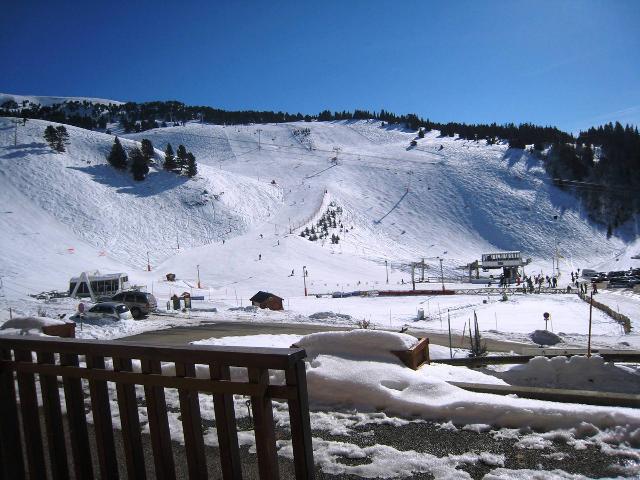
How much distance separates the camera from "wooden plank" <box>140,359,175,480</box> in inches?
104

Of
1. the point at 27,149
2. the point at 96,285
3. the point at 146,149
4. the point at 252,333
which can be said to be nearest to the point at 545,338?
the point at 252,333

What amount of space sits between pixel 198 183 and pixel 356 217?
30467 millimetres

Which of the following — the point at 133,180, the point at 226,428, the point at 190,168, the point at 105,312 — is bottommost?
the point at 105,312

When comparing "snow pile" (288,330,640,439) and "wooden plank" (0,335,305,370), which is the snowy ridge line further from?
"wooden plank" (0,335,305,370)

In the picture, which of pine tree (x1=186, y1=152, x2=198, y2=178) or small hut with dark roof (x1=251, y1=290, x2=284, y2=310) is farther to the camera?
pine tree (x1=186, y1=152, x2=198, y2=178)

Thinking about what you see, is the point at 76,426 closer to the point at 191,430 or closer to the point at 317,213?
the point at 191,430

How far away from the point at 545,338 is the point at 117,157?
3261 inches

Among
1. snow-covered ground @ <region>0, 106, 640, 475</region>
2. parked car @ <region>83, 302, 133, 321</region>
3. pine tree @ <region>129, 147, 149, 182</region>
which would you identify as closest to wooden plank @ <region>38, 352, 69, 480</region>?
snow-covered ground @ <region>0, 106, 640, 475</region>

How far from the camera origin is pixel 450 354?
48.8ft

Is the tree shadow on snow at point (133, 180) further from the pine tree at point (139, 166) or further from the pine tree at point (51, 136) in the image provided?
the pine tree at point (51, 136)

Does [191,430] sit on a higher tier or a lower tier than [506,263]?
higher

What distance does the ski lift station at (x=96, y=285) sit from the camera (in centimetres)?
3725

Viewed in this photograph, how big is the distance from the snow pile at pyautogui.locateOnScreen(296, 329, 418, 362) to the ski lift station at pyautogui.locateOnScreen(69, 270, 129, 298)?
34985 millimetres

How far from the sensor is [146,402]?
102 inches
